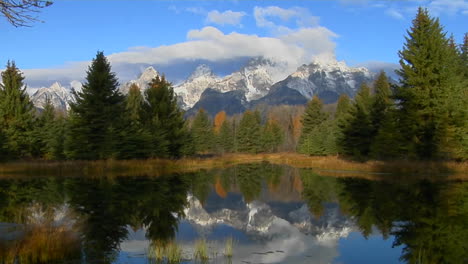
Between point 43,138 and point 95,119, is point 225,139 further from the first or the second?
point 95,119

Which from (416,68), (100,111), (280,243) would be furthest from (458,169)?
(100,111)

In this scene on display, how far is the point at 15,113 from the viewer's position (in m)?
40.8

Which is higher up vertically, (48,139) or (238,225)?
(48,139)

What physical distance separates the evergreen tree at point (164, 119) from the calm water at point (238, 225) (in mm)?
19421

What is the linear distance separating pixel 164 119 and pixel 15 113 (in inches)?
577

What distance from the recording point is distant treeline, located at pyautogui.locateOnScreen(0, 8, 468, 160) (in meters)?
32.1

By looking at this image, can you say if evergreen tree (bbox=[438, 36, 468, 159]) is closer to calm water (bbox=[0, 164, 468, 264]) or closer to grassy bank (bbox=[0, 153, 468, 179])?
grassy bank (bbox=[0, 153, 468, 179])

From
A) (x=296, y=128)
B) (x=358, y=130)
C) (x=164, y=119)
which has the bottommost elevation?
(x=358, y=130)

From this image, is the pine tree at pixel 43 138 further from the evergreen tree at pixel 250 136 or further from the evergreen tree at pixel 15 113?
the evergreen tree at pixel 250 136

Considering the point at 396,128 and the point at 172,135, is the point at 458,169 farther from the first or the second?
the point at 172,135

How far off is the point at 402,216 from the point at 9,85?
1554 inches

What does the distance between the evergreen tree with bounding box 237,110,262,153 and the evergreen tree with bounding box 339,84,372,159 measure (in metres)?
45.7

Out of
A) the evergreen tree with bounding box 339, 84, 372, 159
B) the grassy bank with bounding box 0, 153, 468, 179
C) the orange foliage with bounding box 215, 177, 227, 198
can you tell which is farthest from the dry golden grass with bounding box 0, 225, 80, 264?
the evergreen tree with bounding box 339, 84, 372, 159

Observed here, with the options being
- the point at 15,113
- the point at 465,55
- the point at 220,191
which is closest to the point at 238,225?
the point at 220,191
